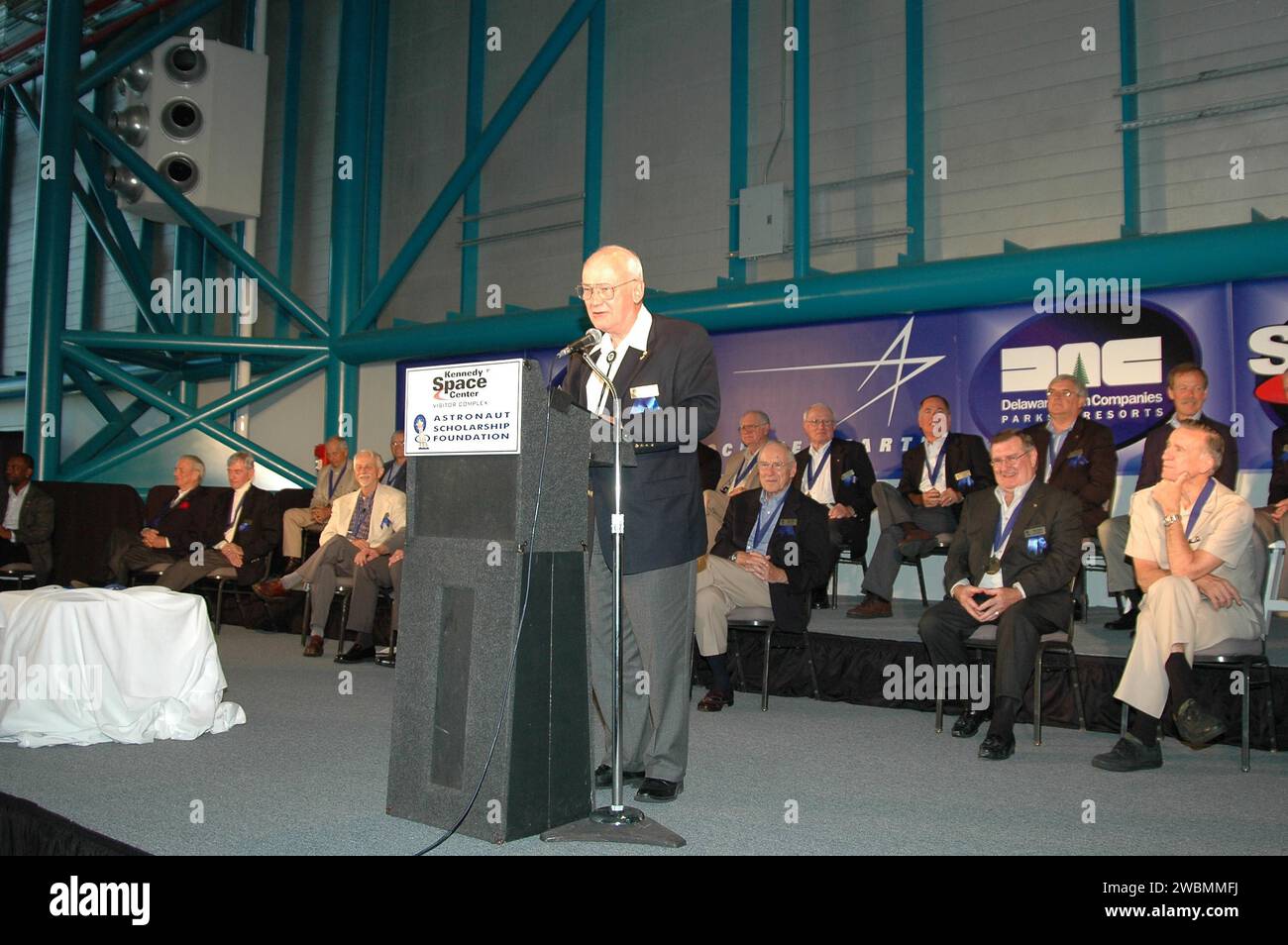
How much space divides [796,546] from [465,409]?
2.69 metres

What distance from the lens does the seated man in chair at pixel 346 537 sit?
21.6 ft

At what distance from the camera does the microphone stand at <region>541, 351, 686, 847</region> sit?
8.41ft

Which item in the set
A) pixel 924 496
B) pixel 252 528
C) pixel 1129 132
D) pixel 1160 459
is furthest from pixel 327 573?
pixel 1129 132

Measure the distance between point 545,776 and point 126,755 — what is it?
2.04 m

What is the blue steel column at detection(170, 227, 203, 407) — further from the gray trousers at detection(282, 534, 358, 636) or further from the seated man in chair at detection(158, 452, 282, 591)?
the gray trousers at detection(282, 534, 358, 636)

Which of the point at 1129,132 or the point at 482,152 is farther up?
the point at 482,152

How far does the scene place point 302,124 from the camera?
11609 mm

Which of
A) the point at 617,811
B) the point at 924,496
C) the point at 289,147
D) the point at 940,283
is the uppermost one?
the point at 289,147

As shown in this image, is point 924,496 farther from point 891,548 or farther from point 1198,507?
point 1198,507

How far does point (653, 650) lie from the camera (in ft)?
9.69

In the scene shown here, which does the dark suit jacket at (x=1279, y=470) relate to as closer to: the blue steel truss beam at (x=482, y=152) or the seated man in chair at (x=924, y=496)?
the seated man in chair at (x=924, y=496)

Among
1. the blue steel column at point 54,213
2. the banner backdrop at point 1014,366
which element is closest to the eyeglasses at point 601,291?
the banner backdrop at point 1014,366

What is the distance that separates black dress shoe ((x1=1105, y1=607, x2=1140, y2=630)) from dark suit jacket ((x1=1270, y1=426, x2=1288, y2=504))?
846 millimetres
